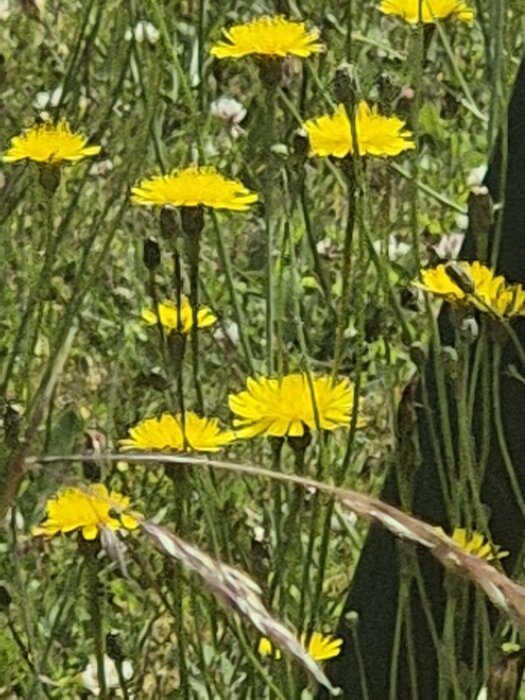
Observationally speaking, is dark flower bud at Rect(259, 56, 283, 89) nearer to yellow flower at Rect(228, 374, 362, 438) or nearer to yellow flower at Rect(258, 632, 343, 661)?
yellow flower at Rect(228, 374, 362, 438)

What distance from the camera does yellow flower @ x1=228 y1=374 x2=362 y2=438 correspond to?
89cm

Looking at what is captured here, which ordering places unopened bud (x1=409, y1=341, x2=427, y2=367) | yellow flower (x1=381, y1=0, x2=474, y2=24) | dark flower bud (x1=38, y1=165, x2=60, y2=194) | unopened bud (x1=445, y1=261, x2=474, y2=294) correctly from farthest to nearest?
yellow flower (x1=381, y1=0, x2=474, y2=24)
dark flower bud (x1=38, y1=165, x2=60, y2=194)
unopened bud (x1=409, y1=341, x2=427, y2=367)
unopened bud (x1=445, y1=261, x2=474, y2=294)

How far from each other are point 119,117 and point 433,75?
21.2 inches

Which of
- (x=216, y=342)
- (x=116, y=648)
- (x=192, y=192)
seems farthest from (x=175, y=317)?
(x=216, y=342)

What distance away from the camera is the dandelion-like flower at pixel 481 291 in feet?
2.76

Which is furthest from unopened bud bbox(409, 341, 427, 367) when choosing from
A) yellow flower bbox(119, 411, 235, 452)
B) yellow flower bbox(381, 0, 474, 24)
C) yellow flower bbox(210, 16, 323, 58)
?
yellow flower bbox(381, 0, 474, 24)

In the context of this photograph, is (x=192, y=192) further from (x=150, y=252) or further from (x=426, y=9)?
(x=426, y=9)

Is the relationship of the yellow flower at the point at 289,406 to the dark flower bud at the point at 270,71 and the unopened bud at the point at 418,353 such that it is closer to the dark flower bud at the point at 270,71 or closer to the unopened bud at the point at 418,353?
the unopened bud at the point at 418,353

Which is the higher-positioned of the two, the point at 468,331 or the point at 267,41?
the point at 267,41

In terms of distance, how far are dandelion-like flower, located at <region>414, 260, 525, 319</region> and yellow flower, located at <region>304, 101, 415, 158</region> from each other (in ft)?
0.30

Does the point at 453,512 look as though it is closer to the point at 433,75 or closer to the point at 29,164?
the point at 29,164

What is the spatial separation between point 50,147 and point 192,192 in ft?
0.38

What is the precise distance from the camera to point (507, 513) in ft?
3.21

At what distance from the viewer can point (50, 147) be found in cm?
101
